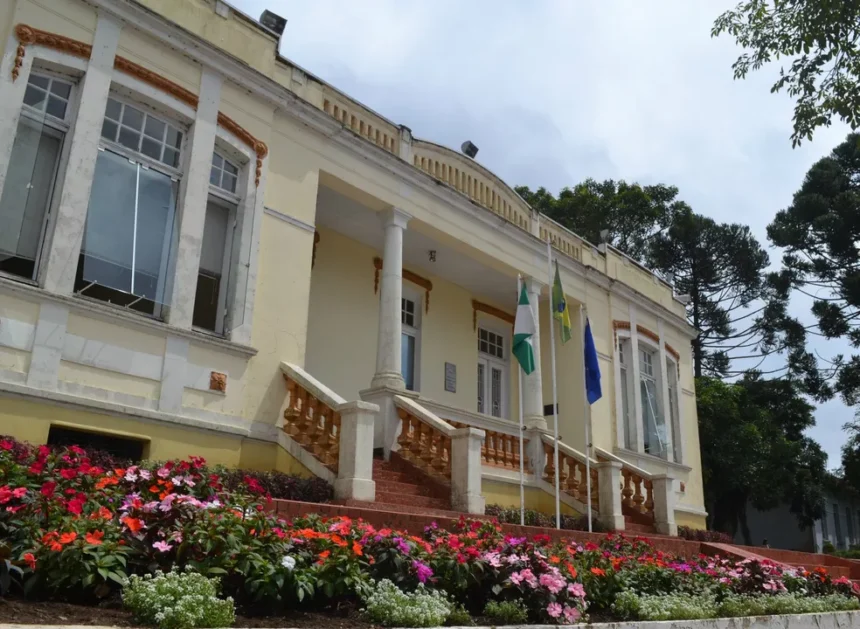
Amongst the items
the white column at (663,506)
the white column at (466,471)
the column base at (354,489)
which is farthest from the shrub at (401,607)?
the white column at (663,506)

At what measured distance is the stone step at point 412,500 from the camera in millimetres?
9297

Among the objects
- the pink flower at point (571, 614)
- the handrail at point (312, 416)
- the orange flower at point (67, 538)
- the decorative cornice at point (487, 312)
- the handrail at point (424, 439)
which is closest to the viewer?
the orange flower at point (67, 538)

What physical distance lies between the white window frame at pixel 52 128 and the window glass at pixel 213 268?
77.7 inches

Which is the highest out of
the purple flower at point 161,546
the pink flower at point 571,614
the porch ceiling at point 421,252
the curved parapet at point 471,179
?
the curved parapet at point 471,179

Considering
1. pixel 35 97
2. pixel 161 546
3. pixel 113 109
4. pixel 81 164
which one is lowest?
pixel 161 546

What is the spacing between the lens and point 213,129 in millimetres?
9977

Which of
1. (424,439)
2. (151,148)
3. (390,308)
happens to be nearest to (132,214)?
(151,148)

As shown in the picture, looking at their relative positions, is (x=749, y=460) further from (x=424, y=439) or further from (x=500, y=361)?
(x=424, y=439)

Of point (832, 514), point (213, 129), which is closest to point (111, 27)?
point (213, 129)

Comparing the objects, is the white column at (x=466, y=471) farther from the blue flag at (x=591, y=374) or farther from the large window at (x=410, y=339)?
the large window at (x=410, y=339)

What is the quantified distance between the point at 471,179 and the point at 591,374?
182 inches

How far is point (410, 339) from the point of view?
15.5 metres

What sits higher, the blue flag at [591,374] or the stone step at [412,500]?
the blue flag at [591,374]

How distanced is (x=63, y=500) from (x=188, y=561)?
1.09 meters
